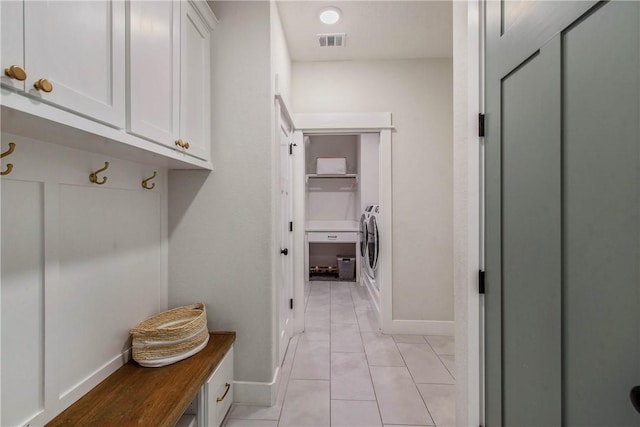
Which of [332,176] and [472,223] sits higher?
[332,176]

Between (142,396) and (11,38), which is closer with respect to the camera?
(11,38)

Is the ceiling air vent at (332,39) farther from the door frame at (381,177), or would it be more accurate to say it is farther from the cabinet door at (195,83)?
the cabinet door at (195,83)

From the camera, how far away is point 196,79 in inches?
64.3

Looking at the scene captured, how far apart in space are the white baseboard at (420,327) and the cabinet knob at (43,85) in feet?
9.56

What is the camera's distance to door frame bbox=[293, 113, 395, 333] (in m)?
2.82

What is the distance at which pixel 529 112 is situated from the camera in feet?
3.02

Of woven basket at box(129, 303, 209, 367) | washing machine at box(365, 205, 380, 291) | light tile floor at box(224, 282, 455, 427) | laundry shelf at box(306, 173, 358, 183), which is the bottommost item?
light tile floor at box(224, 282, 455, 427)

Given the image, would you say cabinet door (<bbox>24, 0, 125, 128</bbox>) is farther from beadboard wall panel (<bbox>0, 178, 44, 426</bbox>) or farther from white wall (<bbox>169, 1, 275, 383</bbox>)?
white wall (<bbox>169, 1, 275, 383</bbox>)

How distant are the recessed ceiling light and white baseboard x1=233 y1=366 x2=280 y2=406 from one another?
2.65m

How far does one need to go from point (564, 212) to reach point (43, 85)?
1.40 metres

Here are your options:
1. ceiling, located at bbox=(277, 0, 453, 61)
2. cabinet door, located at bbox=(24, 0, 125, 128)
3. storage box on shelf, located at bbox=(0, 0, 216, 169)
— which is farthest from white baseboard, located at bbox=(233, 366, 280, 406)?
ceiling, located at bbox=(277, 0, 453, 61)

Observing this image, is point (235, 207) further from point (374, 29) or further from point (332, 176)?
point (332, 176)

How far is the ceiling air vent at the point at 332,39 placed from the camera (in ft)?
8.09

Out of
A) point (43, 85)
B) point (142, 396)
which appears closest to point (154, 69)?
point (43, 85)
